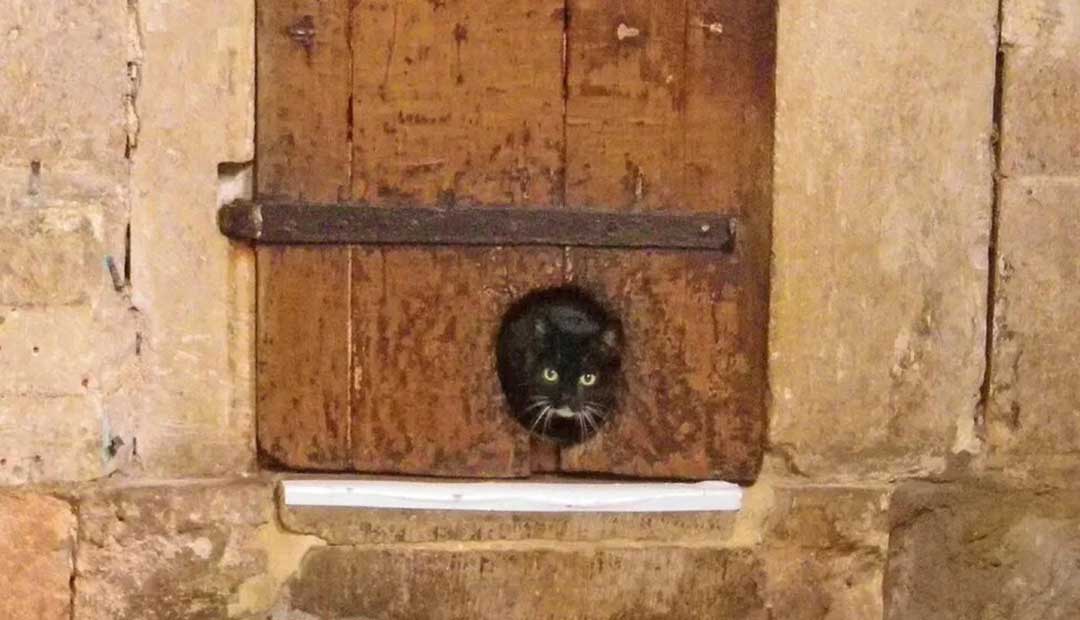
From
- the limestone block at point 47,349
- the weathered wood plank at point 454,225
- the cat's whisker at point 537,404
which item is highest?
the weathered wood plank at point 454,225

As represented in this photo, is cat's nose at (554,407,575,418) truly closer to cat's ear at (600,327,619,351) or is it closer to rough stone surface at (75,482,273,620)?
cat's ear at (600,327,619,351)

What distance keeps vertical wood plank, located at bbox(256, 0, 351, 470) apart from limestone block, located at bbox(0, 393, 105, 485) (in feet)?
0.83

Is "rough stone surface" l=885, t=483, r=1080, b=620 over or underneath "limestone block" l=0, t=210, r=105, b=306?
underneath

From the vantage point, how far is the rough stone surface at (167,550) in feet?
5.67

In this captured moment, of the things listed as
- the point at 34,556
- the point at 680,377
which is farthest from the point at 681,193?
the point at 34,556

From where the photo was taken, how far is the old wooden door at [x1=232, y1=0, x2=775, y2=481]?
1774 mm

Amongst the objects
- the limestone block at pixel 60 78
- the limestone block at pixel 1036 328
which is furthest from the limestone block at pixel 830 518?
the limestone block at pixel 60 78

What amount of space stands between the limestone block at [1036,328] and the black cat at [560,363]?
595 millimetres

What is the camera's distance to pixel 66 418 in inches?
67.2

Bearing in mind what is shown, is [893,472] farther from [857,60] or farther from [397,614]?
[397,614]

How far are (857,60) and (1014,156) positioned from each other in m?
0.28

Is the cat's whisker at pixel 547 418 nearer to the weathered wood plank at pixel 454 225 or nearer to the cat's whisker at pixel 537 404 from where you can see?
the cat's whisker at pixel 537 404

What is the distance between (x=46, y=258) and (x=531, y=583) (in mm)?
860

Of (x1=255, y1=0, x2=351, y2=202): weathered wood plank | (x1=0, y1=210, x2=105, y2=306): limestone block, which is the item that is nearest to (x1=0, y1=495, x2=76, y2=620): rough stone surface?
(x1=0, y1=210, x2=105, y2=306): limestone block
